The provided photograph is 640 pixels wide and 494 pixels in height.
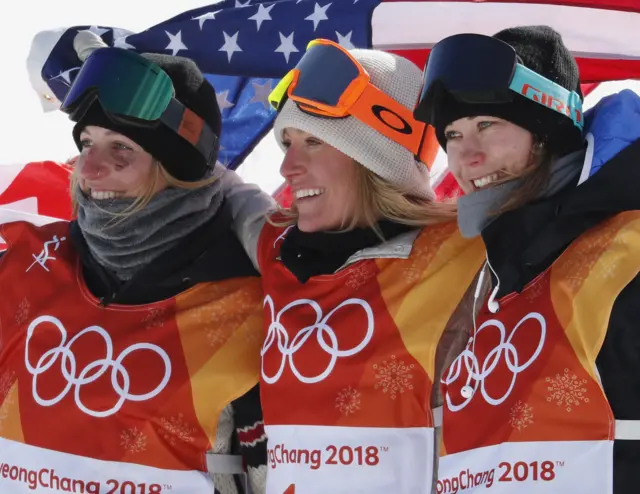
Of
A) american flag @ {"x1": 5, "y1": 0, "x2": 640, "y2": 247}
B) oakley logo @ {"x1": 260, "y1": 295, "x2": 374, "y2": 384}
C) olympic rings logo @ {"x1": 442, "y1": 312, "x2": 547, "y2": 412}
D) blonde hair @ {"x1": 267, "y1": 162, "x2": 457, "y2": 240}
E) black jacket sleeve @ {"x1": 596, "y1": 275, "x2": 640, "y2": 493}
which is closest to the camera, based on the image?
black jacket sleeve @ {"x1": 596, "y1": 275, "x2": 640, "y2": 493}

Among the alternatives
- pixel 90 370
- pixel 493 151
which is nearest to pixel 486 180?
pixel 493 151

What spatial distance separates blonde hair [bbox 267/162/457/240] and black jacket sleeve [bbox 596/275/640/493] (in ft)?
3.30

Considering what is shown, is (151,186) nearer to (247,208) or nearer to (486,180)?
Result: (247,208)

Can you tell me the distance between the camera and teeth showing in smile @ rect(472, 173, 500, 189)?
9.27ft

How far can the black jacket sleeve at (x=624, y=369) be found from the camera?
2271 millimetres

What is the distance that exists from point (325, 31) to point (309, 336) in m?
1.58

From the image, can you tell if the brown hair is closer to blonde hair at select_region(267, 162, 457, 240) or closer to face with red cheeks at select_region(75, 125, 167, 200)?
blonde hair at select_region(267, 162, 457, 240)

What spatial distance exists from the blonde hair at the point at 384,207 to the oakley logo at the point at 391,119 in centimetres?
19

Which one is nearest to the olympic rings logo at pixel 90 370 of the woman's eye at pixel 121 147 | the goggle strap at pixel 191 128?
the woman's eye at pixel 121 147

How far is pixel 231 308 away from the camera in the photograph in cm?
353

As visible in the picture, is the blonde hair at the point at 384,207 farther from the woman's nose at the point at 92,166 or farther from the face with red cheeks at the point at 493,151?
the woman's nose at the point at 92,166

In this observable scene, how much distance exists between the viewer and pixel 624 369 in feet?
7.67

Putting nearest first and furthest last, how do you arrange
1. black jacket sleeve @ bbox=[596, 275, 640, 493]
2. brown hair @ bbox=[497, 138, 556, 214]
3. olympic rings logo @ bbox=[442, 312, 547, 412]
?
black jacket sleeve @ bbox=[596, 275, 640, 493] < olympic rings logo @ bbox=[442, 312, 547, 412] < brown hair @ bbox=[497, 138, 556, 214]

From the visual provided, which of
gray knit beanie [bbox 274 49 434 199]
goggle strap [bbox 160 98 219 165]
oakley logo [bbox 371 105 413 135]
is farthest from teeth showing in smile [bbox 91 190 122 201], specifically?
oakley logo [bbox 371 105 413 135]
